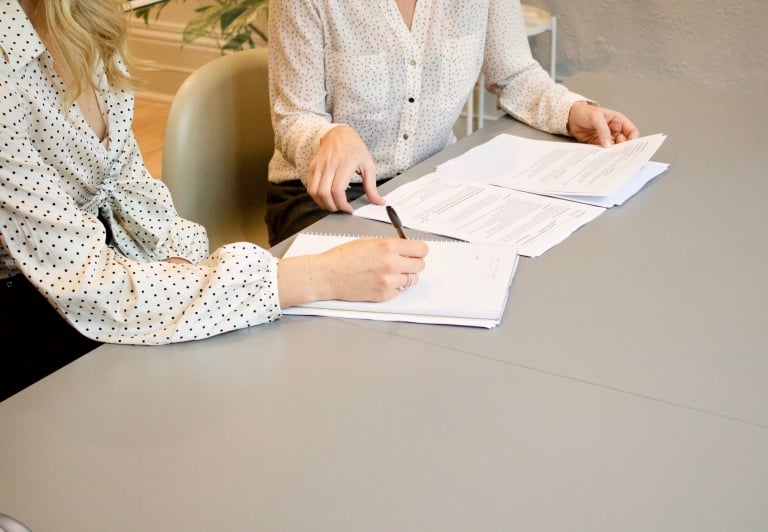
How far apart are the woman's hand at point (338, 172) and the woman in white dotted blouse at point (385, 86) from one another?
10 centimetres

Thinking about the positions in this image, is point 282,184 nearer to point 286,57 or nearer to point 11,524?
point 286,57

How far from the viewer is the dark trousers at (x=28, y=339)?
1.22m

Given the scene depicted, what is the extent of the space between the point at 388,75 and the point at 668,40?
4.94 ft

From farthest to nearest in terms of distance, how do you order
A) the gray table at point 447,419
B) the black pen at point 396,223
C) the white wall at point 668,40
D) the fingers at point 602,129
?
1. the white wall at point 668,40
2. the fingers at point 602,129
3. the black pen at point 396,223
4. the gray table at point 447,419

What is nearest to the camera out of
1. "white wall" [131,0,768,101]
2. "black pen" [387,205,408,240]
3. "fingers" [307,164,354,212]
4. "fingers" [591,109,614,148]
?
"black pen" [387,205,408,240]

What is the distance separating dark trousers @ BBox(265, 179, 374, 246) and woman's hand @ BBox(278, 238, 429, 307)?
50 centimetres

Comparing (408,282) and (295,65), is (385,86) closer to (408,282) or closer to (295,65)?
(295,65)

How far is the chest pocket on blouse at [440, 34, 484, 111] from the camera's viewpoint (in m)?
1.66

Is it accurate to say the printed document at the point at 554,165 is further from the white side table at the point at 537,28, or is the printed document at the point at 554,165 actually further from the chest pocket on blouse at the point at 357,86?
the white side table at the point at 537,28

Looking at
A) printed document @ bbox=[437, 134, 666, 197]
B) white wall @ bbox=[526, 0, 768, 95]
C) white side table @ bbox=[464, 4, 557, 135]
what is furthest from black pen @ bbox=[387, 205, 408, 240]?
white wall @ bbox=[526, 0, 768, 95]

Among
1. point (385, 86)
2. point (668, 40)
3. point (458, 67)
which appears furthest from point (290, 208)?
point (668, 40)

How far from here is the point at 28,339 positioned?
1.24m

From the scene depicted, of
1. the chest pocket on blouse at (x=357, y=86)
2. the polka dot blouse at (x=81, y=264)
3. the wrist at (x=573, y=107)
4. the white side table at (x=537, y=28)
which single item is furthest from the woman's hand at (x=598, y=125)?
the white side table at (x=537, y=28)

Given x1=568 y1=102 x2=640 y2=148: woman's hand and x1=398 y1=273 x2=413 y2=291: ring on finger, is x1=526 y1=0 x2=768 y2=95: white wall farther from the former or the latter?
x1=398 y1=273 x2=413 y2=291: ring on finger
